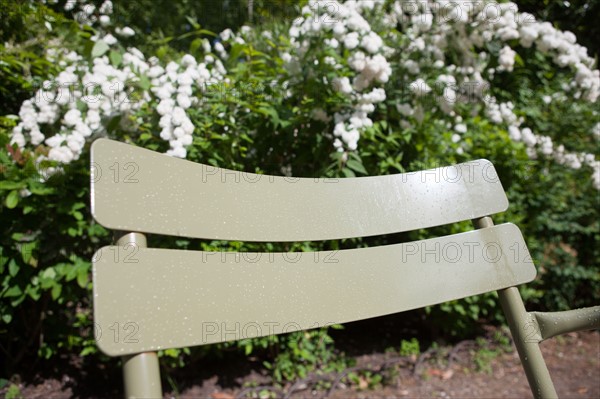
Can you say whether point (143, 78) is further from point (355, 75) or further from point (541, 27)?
point (541, 27)

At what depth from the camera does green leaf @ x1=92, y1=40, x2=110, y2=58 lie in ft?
6.87

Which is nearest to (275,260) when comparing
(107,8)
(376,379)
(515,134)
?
(376,379)

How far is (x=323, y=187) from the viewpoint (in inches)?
34.0

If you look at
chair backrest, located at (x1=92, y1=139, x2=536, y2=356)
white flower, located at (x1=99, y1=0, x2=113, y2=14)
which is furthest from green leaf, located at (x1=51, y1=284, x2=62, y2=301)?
white flower, located at (x1=99, y1=0, x2=113, y2=14)

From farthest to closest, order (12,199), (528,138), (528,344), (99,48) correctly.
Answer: (528,138)
(99,48)
(12,199)
(528,344)

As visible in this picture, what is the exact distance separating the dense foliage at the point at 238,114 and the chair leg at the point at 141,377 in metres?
1.25

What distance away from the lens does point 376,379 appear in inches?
87.8

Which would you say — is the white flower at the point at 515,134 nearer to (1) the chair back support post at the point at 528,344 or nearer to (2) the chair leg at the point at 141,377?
(1) the chair back support post at the point at 528,344

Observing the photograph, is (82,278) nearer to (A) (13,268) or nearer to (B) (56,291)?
(B) (56,291)

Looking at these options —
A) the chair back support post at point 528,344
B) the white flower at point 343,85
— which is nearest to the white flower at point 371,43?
the white flower at point 343,85

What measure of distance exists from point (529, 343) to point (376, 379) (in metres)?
1.50

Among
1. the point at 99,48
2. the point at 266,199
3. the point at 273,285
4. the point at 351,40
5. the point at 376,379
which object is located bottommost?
the point at 376,379

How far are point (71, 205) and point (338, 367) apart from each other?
148 cm

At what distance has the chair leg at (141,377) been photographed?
0.52 m
